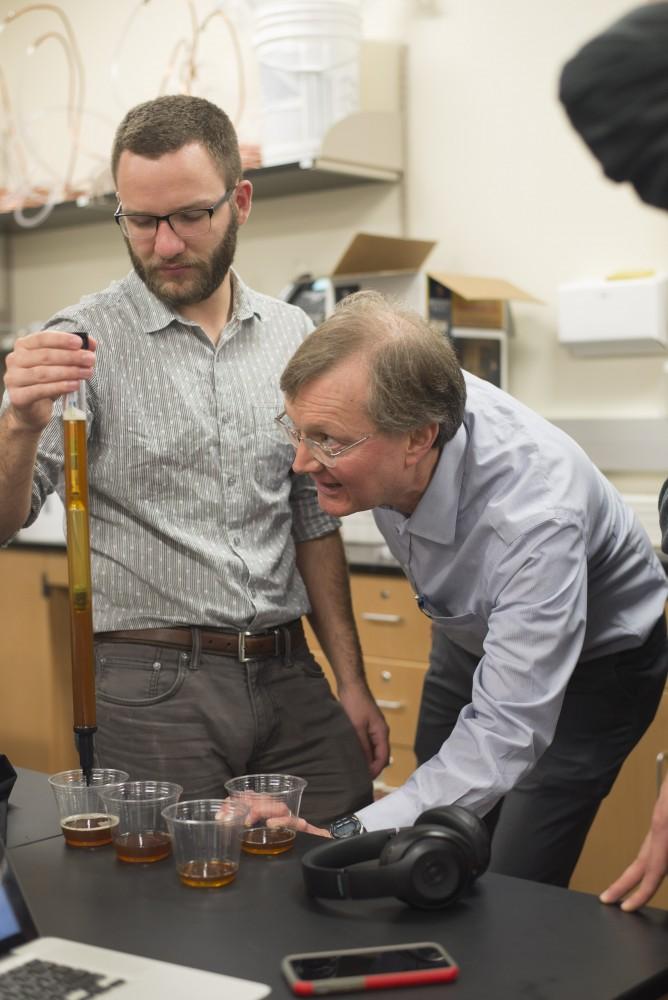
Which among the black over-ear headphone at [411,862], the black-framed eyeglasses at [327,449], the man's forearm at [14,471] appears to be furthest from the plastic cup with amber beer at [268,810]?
the man's forearm at [14,471]

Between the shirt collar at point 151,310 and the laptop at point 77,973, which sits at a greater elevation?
the shirt collar at point 151,310

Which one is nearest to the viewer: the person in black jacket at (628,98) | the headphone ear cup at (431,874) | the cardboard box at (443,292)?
the person in black jacket at (628,98)

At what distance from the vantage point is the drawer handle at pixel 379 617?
2.93 metres

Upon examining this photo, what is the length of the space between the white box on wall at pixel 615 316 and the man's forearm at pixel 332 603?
1.28 meters

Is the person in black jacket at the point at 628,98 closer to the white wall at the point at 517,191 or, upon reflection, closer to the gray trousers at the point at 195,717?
the gray trousers at the point at 195,717

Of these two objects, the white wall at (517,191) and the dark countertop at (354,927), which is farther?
the white wall at (517,191)

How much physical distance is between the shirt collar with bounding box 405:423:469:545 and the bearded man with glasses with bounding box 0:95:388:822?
339 mm

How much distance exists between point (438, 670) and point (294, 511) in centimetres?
35

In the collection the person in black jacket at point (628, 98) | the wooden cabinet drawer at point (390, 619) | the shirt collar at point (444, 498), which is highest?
the person in black jacket at point (628, 98)

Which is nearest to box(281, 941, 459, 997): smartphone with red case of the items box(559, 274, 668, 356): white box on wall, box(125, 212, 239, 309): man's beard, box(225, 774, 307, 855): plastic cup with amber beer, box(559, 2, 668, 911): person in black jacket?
box(225, 774, 307, 855): plastic cup with amber beer

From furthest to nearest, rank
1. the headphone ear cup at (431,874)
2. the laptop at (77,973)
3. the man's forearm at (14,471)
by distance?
the man's forearm at (14,471), the headphone ear cup at (431,874), the laptop at (77,973)

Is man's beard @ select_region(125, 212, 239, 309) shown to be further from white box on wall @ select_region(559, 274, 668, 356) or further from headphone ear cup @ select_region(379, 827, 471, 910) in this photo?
white box on wall @ select_region(559, 274, 668, 356)

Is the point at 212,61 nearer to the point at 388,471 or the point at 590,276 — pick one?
the point at 590,276

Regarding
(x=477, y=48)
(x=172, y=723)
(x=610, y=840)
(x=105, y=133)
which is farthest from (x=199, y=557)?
(x=105, y=133)
